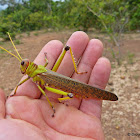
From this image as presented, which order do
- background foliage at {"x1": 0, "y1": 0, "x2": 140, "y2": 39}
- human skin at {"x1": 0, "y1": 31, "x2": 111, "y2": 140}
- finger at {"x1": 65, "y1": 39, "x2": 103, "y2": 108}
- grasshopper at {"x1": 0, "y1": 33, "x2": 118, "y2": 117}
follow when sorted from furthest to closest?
background foliage at {"x1": 0, "y1": 0, "x2": 140, "y2": 39}, finger at {"x1": 65, "y1": 39, "x2": 103, "y2": 108}, grasshopper at {"x1": 0, "y1": 33, "x2": 118, "y2": 117}, human skin at {"x1": 0, "y1": 31, "x2": 111, "y2": 140}

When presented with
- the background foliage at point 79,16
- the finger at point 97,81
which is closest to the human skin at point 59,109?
the finger at point 97,81

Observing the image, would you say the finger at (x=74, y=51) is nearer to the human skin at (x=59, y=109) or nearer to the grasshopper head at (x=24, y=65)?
the human skin at (x=59, y=109)

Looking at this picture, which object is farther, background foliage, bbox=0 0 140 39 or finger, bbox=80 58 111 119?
background foliage, bbox=0 0 140 39

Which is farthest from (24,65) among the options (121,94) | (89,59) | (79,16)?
(79,16)

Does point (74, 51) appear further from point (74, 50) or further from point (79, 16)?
point (79, 16)

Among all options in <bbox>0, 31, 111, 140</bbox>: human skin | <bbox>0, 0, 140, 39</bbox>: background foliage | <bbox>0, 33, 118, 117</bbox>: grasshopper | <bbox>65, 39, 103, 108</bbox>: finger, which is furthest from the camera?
<bbox>0, 0, 140, 39</bbox>: background foliage

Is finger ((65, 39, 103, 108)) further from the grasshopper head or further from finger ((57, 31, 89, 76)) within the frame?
the grasshopper head

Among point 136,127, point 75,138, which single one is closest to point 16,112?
point 75,138

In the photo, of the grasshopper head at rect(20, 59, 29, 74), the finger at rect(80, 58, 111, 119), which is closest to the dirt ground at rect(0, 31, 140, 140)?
the finger at rect(80, 58, 111, 119)

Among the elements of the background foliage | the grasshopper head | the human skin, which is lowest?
the human skin
